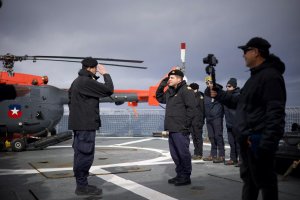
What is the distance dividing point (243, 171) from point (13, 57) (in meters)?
7.88

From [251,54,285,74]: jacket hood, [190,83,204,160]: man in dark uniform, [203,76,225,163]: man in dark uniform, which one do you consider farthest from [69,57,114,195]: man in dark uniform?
[190,83,204,160]: man in dark uniform

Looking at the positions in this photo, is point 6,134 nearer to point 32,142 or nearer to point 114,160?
point 32,142

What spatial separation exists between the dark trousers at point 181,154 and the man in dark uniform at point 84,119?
5.03 feet

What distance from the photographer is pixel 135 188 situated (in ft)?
15.4

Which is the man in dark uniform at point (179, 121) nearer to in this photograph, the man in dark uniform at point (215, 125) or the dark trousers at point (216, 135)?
the man in dark uniform at point (215, 125)

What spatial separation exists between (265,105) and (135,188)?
109 inches

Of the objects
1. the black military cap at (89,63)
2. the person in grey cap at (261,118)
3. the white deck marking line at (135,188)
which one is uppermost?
the black military cap at (89,63)

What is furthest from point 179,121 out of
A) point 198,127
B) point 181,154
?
point 198,127

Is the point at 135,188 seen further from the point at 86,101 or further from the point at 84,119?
the point at 86,101

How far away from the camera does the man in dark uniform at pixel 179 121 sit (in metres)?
5.25

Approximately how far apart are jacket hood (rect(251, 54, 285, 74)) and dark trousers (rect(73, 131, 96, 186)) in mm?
2797

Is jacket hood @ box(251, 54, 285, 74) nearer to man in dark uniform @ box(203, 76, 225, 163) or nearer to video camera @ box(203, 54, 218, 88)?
video camera @ box(203, 54, 218, 88)

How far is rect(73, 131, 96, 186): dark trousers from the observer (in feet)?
14.7

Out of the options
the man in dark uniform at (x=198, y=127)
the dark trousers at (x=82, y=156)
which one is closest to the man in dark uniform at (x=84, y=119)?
the dark trousers at (x=82, y=156)
